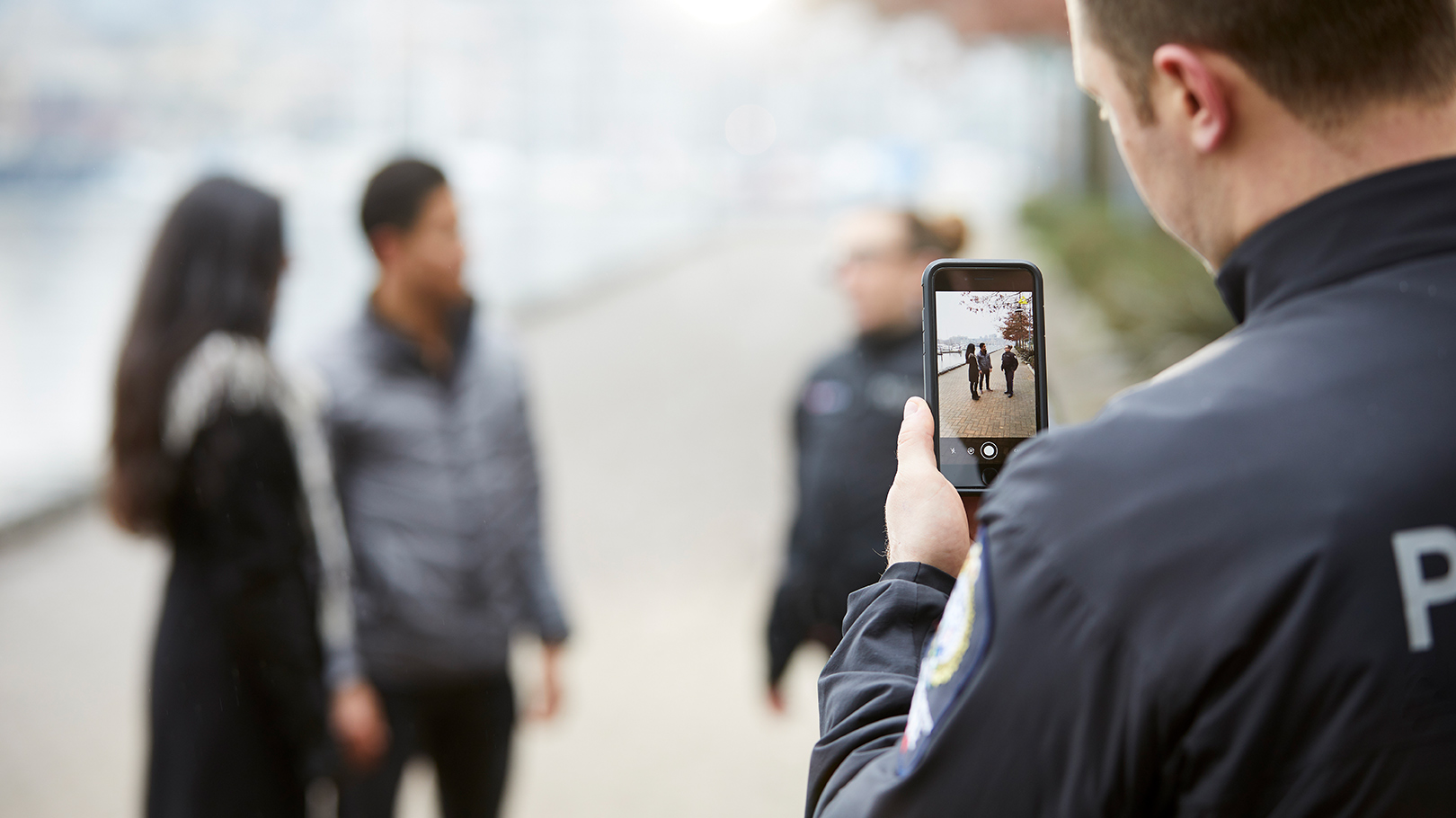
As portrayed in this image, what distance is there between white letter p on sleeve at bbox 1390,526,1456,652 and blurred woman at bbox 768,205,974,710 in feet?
5.76

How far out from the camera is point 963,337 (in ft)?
3.76

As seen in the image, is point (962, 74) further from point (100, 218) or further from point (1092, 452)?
point (1092, 452)

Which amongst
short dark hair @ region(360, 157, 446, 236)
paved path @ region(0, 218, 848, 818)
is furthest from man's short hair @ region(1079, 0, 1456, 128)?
paved path @ region(0, 218, 848, 818)

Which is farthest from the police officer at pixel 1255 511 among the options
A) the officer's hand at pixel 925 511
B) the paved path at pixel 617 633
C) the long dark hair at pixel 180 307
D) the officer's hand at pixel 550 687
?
A: the paved path at pixel 617 633

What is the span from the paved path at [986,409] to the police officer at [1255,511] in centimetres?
22

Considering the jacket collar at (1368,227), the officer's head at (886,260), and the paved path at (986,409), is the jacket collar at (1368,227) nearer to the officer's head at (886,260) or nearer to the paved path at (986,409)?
the paved path at (986,409)

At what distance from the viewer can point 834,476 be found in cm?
293

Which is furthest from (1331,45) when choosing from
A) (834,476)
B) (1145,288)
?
(1145,288)

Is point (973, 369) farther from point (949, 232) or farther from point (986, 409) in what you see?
point (949, 232)

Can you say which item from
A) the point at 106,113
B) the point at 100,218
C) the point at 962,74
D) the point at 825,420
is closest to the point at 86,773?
the point at 825,420

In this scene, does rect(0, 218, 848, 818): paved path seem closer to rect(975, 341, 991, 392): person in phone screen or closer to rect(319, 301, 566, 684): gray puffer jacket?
rect(319, 301, 566, 684): gray puffer jacket

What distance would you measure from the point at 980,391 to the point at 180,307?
2048 mm

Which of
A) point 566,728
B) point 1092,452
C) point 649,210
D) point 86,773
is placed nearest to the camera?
point 1092,452

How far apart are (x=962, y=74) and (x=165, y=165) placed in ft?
29.5
